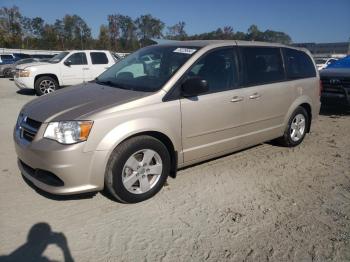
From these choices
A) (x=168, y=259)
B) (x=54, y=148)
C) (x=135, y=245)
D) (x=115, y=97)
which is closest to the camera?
(x=168, y=259)

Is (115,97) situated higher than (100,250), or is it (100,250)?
(115,97)

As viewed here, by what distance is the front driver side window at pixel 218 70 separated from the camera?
4.31m

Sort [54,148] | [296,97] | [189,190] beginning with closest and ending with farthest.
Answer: [54,148], [189,190], [296,97]

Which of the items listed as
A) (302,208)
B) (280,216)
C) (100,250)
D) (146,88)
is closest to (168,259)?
(100,250)

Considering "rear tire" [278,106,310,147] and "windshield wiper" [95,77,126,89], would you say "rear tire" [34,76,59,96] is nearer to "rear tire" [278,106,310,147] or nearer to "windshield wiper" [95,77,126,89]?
"windshield wiper" [95,77,126,89]

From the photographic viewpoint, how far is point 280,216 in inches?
142

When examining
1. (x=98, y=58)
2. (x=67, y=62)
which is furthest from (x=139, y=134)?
(x=98, y=58)

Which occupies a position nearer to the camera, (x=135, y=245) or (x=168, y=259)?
(x=168, y=259)

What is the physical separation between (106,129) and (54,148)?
0.53 m

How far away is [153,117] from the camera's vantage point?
3781 mm

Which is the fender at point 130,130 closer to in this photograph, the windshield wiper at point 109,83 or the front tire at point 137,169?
the front tire at point 137,169

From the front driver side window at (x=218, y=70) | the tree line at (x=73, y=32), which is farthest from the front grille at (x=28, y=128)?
the tree line at (x=73, y=32)

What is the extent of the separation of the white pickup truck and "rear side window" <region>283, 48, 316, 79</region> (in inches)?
360

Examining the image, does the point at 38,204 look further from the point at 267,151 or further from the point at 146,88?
the point at 267,151
